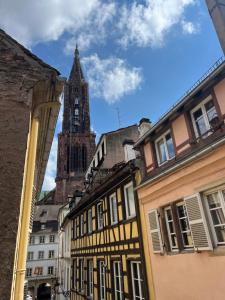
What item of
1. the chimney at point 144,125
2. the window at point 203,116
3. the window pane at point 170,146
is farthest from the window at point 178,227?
the chimney at point 144,125

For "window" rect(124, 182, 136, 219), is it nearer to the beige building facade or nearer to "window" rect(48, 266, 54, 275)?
the beige building facade

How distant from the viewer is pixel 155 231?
7.62 meters

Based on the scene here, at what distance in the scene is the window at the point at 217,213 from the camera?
18.6 feet

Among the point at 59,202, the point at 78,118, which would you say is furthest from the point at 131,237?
the point at 78,118

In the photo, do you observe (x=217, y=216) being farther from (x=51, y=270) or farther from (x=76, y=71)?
(x=76, y=71)

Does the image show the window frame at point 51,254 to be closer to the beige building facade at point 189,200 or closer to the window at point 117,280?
the window at point 117,280

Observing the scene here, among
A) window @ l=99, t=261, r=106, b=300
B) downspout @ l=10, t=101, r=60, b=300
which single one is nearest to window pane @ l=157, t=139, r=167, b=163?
downspout @ l=10, t=101, r=60, b=300

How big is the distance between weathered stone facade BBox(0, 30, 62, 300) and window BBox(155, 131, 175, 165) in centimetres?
494

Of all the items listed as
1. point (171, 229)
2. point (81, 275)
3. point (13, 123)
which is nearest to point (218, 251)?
point (171, 229)

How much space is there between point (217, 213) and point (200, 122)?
2.66 meters

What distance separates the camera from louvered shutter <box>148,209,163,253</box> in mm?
7373

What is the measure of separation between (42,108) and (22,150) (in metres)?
1.52

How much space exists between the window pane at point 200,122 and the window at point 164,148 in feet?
3.89

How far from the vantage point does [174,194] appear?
7.07 m
